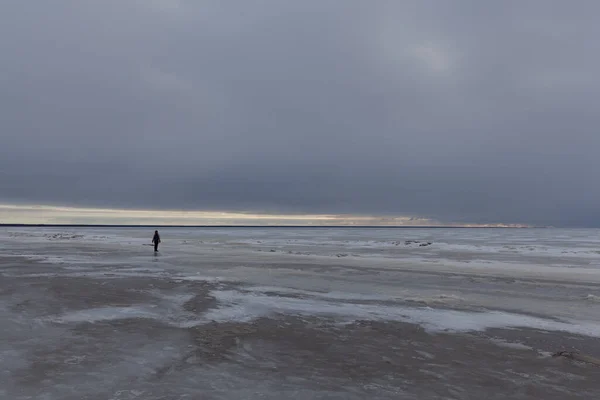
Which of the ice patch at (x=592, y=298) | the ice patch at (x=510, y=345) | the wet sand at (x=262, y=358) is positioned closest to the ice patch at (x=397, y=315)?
the wet sand at (x=262, y=358)

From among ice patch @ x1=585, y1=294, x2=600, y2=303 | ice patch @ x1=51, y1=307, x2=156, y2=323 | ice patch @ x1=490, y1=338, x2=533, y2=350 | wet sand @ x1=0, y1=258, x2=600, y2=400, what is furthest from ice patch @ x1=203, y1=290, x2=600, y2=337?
ice patch @ x1=585, y1=294, x2=600, y2=303

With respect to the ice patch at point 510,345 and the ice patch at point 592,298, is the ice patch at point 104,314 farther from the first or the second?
the ice patch at point 592,298

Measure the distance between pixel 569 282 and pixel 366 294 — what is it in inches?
452

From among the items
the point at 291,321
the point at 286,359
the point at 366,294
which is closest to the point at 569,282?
the point at 366,294

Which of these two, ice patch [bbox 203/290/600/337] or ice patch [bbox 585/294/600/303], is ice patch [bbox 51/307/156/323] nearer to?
ice patch [bbox 203/290/600/337]

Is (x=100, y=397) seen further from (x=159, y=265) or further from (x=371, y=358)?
(x=159, y=265)

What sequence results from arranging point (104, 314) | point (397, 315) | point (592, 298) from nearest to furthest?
point (104, 314) → point (397, 315) → point (592, 298)

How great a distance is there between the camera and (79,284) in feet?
58.0

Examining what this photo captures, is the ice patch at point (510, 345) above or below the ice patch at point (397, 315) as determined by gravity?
above

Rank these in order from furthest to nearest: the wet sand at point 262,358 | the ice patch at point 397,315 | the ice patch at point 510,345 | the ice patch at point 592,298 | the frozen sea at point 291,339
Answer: the ice patch at point 592,298 → the ice patch at point 397,315 → the ice patch at point 510,345 → the frozen sea at point 291,339 → the wet sand at point 262,358

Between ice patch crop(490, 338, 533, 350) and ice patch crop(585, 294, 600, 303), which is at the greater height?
ice patch crop(490, 338, 533, 350)

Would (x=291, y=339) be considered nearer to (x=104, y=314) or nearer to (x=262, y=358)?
(x=262, y=358)

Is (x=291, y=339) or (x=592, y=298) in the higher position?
(x=291, y=339)

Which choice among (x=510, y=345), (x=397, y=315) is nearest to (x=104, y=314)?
(x=397, y=315)
